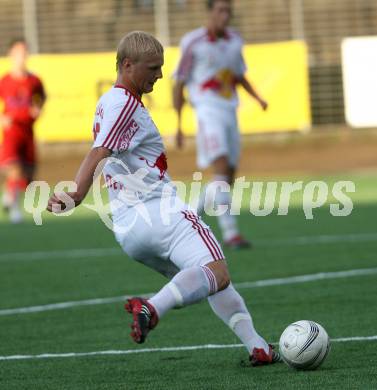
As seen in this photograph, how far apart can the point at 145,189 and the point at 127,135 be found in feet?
1.03

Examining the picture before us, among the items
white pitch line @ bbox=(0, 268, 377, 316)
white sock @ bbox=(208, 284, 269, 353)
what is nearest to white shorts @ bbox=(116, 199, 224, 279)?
white sock @ bbox=(208, 284, 269, 353)

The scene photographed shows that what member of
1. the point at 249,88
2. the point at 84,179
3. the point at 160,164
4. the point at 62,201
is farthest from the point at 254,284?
the point at 62,201

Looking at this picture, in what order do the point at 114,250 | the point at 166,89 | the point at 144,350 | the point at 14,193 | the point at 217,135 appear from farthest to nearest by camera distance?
the point at 166,89 < the point at 14,193 < the point at 114,250 < the point at 217,135 < the point at 144,350

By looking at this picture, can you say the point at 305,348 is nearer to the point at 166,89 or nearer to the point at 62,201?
the point at 62,201

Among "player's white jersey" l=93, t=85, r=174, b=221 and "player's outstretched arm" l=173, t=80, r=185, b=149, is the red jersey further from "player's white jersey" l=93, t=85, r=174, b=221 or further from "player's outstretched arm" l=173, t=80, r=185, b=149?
"player's white jersey" l=93, t=85, r=174, b=221

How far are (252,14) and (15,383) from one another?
81.2 ft

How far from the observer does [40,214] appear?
59.9ft

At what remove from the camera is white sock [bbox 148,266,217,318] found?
5531 millimetres

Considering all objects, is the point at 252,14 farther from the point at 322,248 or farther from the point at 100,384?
the point at 100,384

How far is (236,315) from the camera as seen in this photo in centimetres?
608

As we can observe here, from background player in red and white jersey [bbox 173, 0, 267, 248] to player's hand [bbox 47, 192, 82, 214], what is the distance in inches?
272

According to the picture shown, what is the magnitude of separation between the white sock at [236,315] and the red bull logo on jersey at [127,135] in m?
0.92

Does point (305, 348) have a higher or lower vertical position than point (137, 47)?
lower

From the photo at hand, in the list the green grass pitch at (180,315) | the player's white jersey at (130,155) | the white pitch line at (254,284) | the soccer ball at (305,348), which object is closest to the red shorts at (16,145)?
the green grass pitch at (180,315)
